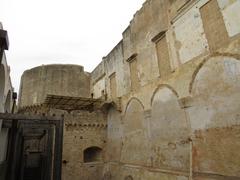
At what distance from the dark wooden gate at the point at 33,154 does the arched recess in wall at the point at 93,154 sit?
385cm

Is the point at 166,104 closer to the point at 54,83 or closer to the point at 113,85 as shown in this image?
the point at 113,85

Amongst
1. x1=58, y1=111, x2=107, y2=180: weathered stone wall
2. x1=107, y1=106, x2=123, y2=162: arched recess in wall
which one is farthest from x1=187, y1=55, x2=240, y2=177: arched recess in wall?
x1=58, y1=111, x2=107, y2=180: weathered stone wall

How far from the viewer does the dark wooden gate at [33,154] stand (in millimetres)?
5570

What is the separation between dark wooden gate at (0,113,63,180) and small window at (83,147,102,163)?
12.9 feet

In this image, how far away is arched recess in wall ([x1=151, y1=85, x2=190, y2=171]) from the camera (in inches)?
303

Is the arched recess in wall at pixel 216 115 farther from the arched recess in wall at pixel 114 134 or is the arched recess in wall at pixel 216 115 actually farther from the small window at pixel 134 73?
the arched recess in wall at pixel 114 134

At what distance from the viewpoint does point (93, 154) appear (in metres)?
14.4

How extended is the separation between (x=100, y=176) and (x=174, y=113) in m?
7.78

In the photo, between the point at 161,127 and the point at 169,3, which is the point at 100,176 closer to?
the point at 161,127

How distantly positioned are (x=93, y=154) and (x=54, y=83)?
834cm

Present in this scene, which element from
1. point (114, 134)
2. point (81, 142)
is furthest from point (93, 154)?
point (114, 134)

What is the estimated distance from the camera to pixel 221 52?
21.2 feet

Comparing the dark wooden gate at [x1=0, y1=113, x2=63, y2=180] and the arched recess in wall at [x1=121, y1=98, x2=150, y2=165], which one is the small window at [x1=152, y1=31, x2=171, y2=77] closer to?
the arched recess in wall at [x1=121, y1=98, x2=150, y2=165]

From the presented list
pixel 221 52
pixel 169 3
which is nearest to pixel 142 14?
pixel 169 3
